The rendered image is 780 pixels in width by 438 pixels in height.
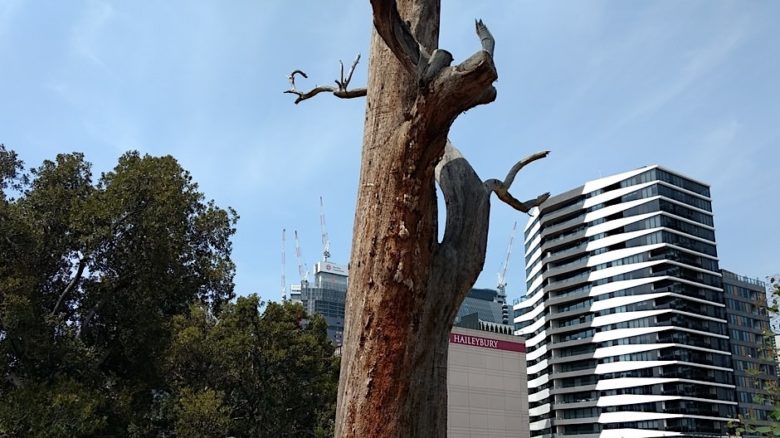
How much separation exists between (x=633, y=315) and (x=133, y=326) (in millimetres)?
75716

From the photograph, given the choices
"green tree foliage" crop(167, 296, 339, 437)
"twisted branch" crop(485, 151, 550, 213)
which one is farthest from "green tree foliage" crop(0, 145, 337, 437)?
"twisted branch" crop(485, 151, 550, 213)

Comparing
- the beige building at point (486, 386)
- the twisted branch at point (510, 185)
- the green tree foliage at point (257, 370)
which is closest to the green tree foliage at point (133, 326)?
the green tree foliage at point (257, 370)

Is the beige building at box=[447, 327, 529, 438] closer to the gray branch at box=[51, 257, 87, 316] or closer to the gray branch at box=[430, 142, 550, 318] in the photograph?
the gray branch at box=[51, 257, 87, 316]

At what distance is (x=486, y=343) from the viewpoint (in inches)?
2266

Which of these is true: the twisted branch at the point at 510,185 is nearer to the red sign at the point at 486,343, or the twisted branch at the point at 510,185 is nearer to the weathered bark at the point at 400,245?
the weathered bark at the point at 400,245

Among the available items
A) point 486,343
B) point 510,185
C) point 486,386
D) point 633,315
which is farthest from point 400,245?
point 633,315

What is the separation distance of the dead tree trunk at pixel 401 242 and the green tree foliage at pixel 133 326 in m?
12.9

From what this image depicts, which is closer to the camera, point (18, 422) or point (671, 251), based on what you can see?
point (18, 422)

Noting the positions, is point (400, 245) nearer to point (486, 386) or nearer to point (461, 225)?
point (461, 225)

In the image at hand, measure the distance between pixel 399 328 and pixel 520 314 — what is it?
112 metres

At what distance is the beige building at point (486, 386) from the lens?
54.8 meters

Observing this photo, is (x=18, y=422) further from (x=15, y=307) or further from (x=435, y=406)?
(x=435, y=406)

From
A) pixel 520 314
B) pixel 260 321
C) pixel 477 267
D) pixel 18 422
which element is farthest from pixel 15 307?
pixel 520 314

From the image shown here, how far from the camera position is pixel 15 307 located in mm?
15500
